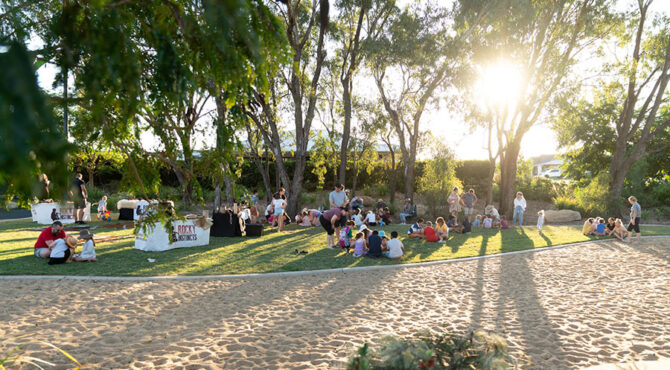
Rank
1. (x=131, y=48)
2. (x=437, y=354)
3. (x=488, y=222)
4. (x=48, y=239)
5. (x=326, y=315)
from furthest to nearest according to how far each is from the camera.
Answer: (x=488, y=222) → (x=48, y=239) → (x=326, y=315) → (x=437, y=354) → (x=131, y=48)

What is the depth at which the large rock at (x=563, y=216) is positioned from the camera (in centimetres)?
2033

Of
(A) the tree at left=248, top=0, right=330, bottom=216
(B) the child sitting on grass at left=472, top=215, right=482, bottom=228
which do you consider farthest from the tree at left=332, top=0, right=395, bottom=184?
(B) the child sitting on grass at left=472, top=215, right=482, bottom=228

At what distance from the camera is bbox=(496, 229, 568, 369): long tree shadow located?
4176 mm

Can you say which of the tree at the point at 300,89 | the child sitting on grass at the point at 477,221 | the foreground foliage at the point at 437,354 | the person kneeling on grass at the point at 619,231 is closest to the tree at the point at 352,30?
the tree at the point at 300,89

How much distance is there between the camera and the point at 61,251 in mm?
8406

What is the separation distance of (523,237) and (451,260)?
19.4 ft

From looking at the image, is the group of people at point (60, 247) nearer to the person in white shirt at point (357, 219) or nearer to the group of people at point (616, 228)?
the person in white shirt at point (357, 219)

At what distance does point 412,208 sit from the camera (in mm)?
19750

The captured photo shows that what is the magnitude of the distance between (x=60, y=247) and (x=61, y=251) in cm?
9

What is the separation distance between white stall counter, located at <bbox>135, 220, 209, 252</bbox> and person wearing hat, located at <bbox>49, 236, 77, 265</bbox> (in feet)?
5.15

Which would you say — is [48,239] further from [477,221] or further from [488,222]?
[488,222]

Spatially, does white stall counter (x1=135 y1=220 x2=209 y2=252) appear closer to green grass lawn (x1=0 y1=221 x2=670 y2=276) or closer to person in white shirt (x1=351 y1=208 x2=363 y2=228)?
green grass lawn (x1=0 y1=221 x2=670 y2=276)

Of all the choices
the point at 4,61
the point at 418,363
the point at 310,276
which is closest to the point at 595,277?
the point at 310,276

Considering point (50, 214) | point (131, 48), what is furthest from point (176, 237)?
point (131, 48)
